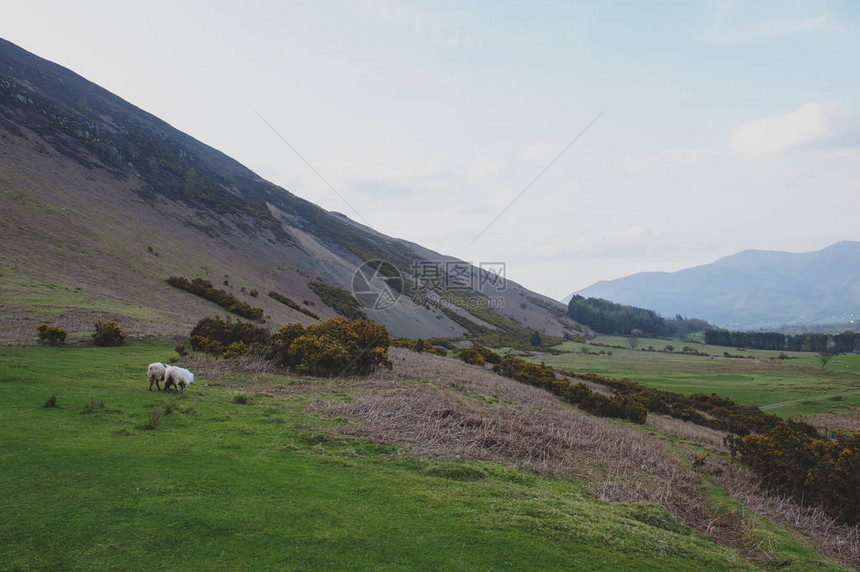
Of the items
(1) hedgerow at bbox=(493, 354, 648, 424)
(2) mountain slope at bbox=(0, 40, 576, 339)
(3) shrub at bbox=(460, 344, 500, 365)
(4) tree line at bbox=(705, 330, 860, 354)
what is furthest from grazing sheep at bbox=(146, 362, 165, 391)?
(4) tree line at bbox=(705, 330, 860, 354)

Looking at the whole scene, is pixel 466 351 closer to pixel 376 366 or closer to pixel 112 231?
pixel 376 366

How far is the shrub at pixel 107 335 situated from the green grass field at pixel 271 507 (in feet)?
24.0

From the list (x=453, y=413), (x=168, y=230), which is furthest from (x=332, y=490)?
(x=168, y=230)

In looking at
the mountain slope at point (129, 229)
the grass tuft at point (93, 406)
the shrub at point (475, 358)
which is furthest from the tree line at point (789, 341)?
the grass tuft at point (93, 406)

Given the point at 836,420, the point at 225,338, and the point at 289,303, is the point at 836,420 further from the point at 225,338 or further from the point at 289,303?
the point at 289,303

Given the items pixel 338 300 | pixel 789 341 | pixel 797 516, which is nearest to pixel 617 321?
pixel 789 341

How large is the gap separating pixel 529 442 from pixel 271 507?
7408 millimetres

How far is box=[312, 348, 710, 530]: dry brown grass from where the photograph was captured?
9.26m

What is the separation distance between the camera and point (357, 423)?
34.7 ft

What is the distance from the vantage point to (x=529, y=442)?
439 inches

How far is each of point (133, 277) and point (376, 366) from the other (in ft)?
72.7

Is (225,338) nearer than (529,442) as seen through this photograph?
No

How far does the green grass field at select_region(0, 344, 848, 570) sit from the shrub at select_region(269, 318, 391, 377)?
7.60m

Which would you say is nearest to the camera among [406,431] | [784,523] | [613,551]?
[613,551]
